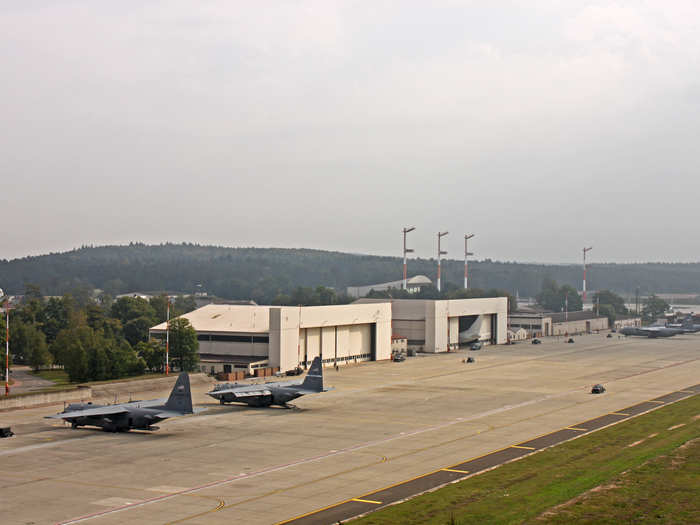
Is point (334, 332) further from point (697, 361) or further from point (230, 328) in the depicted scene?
point (697, 361)

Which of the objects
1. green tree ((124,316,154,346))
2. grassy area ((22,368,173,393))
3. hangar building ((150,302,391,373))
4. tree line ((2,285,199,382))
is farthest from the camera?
green tree ((124,316,154,346))

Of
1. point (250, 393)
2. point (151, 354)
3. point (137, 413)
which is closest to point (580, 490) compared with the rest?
point (137, 413)

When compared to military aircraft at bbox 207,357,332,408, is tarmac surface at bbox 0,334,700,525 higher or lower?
lower

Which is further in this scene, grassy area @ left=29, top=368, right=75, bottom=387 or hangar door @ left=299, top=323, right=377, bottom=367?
hangar door @ left=299, top=323, right=377, bottom=367

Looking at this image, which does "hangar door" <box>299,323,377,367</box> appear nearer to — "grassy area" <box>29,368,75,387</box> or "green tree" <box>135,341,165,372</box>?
"green tree" <box>135,341,165,372</box>

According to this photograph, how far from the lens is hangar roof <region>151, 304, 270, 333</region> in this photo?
13212cm

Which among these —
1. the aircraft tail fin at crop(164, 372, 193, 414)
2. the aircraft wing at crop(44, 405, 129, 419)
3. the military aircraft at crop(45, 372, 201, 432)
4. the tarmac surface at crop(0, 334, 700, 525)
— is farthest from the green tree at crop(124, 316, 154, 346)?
the aircraft tail fin at crop(164, 372, 193, 414)

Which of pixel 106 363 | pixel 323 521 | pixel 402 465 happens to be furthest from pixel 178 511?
pixel 106 363

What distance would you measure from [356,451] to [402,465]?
6.30 meters

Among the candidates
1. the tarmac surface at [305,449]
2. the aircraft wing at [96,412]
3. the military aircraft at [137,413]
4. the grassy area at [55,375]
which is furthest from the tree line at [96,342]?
the aircraft wing at [96,412]

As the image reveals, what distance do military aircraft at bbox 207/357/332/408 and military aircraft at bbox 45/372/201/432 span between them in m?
15.3

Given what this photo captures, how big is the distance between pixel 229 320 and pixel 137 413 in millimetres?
67547

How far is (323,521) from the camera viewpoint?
4234 centimetres

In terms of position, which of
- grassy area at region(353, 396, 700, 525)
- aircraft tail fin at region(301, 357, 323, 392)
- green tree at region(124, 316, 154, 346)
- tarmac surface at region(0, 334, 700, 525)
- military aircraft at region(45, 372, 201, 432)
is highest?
green tree at region(124, 316, 154, 346)
